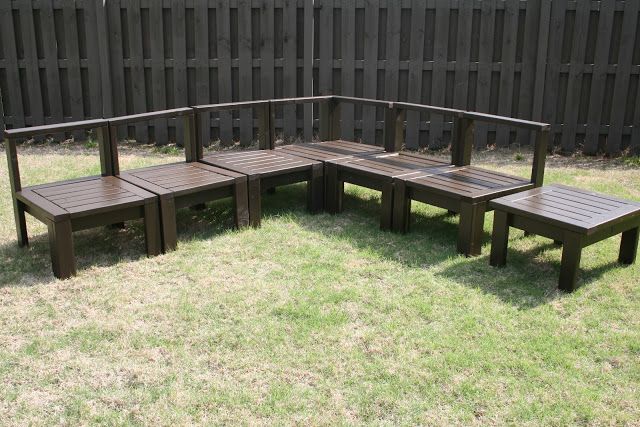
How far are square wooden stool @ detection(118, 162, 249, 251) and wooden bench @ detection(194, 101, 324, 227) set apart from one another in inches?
3.7

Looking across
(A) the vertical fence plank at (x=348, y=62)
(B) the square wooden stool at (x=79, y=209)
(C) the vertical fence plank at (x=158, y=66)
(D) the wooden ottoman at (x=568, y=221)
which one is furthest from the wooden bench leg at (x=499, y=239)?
(C) the vertical fence plank at (x=158, y=66)

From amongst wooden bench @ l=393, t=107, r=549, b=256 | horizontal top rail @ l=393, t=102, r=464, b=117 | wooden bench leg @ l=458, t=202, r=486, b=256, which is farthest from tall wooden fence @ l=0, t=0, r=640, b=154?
wooden bench leg @ l=458, t=202, r=486, b=256

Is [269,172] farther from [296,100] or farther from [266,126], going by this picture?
[296,100]

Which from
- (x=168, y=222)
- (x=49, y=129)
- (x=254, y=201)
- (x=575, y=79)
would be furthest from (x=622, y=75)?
(x=49, y=129)

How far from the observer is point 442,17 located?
865 cm

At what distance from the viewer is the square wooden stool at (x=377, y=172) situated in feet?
19.3

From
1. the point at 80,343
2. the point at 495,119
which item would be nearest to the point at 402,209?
the point at 495,119

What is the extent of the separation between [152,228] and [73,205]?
0.60 m

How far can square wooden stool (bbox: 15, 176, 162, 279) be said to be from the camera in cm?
474

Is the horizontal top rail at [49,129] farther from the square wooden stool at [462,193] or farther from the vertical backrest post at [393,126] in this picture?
the vertical backrest post at [393,126]

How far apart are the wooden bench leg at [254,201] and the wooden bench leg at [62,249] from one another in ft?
5.22

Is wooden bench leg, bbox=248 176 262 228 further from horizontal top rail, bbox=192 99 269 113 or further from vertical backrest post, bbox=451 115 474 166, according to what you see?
vertical backrest post, bbox=451 115 474 166

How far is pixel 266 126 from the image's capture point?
6.95m

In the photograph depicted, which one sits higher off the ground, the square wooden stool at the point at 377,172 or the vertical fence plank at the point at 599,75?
the vertical fence plank at the point at 599,75
